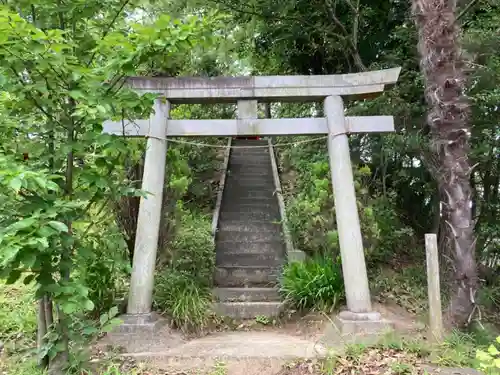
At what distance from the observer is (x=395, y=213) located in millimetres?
7824

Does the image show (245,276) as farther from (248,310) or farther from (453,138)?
(453,138)

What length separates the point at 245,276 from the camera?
6691 mm

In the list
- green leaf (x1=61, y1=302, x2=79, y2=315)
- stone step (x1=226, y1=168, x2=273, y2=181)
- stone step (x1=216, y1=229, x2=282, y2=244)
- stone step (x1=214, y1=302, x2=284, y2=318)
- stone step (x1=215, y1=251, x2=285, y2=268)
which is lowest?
stone step (x1=214, y1=302, x2=284, y2=318)

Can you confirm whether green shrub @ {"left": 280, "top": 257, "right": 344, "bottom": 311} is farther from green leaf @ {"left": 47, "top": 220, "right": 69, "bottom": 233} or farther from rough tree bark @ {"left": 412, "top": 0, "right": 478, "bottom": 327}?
green leaf @ {"left": 47, "top": 220, "right": 69, "bottom": 233}

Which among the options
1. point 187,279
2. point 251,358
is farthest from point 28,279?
point 187,279

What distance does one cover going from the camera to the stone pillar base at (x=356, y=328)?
4629mm

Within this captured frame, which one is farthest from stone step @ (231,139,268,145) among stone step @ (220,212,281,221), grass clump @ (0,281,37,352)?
grass clump @ (0,281,37,352)

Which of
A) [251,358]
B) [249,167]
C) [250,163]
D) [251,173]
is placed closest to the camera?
[251,358]

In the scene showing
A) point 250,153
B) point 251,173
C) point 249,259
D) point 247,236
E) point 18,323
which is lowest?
point 18,323

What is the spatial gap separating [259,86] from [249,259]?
3.06m

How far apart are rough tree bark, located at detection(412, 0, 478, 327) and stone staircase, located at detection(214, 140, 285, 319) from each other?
2.43 meters

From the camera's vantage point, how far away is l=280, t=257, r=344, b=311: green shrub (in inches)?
216

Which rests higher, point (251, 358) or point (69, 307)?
point (69, 307)

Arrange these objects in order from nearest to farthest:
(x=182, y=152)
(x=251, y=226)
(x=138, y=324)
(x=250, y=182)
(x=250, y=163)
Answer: (x=138, y=324) < (x=251, y=226) < (x=182, y=152) < (x=250, y=182) < (x=250, y=163)
